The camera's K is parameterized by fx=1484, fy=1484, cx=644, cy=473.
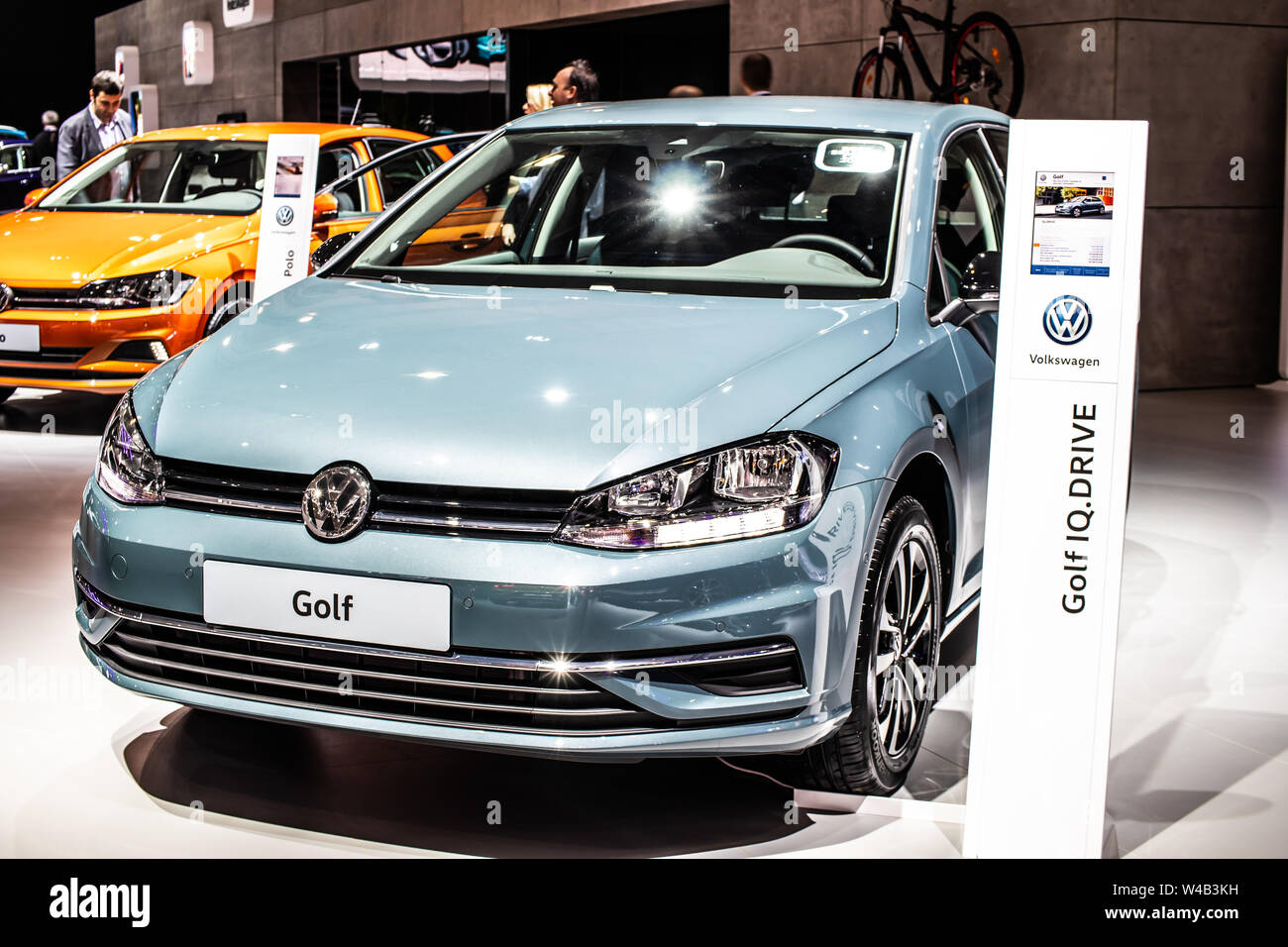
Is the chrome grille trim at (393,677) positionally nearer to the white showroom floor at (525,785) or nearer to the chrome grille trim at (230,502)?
the chrome grille trim at (230,502)

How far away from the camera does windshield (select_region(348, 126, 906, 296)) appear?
3.38 meters

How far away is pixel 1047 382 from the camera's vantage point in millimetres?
2461

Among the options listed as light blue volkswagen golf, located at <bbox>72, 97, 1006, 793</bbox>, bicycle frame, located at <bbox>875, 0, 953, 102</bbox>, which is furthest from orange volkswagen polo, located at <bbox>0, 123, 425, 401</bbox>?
light blue volkswagen golf, located at <bbox>72, 97, 1006, 793</bbox>

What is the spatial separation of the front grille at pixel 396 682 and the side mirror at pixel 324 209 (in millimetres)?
5015

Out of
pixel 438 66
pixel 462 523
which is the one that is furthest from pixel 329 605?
pixel 438 66

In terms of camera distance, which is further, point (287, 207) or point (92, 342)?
point (92, 342)

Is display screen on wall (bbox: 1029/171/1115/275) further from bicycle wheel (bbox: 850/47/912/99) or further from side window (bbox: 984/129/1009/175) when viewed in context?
bicycle wheel (bbox: 850/47/912/99)

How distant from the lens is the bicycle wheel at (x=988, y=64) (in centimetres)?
908

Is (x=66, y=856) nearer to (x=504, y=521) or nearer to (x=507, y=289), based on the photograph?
(x=504, y=521)

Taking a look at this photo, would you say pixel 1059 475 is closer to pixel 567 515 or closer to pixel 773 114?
pixel 567 515

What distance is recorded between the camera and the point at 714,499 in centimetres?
254

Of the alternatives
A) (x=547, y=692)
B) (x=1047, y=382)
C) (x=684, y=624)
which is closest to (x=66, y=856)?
(x=547, y=692)

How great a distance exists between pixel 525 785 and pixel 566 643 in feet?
2.35
